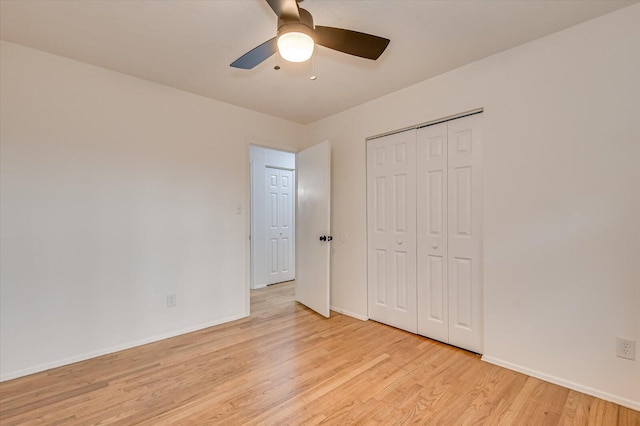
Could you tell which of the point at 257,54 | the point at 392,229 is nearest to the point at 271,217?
the point at 392,229

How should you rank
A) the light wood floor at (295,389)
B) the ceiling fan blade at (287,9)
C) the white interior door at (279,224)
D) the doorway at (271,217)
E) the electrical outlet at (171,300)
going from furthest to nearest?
1. the white interior door at (279,224)
2. the doorway at (271,217)
3. the electrical outlet at (171,300)
4. the light wood floor at (295,389)
5. the ceiling fan blade at (287,9)

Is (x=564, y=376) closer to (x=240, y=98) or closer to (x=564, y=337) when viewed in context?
(x=564, y=337)

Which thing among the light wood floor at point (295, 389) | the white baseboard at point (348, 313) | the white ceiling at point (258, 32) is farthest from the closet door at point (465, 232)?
the white baseboard at point (348, 313)

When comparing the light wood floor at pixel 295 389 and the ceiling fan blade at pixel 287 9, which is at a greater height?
the ceiling fan blade at pixel 287 9

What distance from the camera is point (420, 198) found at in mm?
2795

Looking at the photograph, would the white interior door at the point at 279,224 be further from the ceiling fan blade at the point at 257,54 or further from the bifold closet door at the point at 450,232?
the ceiling fan blade at the point at 257,54

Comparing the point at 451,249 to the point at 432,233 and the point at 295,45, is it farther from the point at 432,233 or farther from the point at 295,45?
the point at 295,45

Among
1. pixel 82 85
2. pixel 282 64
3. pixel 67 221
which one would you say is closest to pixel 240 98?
pixel 282 64

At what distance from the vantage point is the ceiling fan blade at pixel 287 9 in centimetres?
136

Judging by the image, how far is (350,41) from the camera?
5.28ft

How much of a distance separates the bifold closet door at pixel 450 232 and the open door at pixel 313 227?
3.43 feet

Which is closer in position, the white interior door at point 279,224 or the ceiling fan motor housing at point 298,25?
the ceiling fan motor housing at point 298,25

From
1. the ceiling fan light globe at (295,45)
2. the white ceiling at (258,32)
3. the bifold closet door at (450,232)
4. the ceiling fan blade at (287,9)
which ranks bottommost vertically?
the bifold closet door at (450,232)

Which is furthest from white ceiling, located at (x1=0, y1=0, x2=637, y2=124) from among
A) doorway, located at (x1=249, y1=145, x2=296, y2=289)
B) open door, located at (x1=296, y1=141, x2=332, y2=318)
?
doorway, located at (x1=249, y1=145, x2=296, y2=289)
